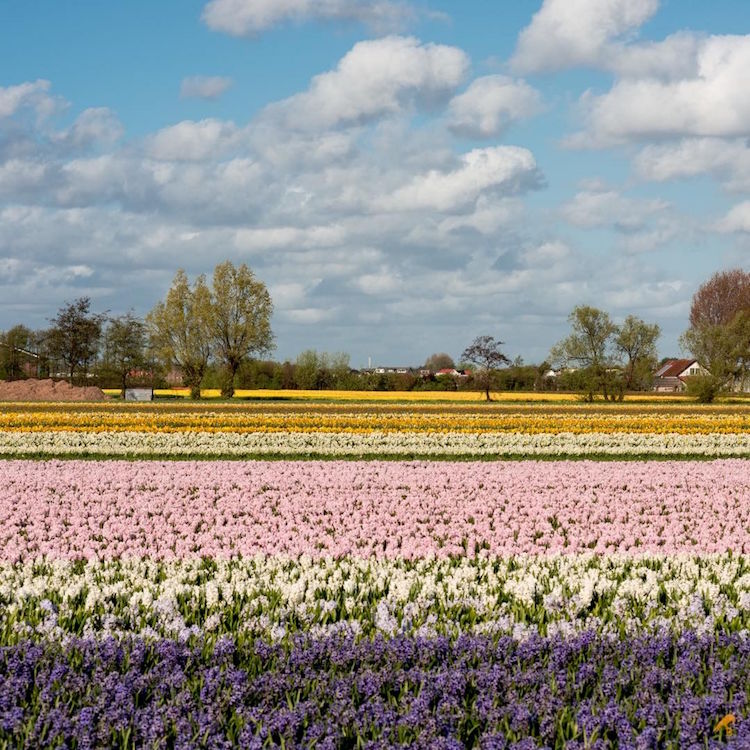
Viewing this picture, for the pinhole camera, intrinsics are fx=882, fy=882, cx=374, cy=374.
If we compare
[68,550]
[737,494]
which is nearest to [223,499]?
[68,550]

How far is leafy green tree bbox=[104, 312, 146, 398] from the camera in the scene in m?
59.1

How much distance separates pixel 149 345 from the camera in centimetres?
6319

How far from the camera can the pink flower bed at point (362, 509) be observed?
9.48 m

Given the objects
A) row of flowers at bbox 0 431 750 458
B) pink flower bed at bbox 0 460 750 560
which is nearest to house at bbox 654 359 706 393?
row of flowers at bbox 0 431 750 458

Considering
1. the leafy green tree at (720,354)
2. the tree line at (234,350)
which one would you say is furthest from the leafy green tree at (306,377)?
the leafy green tree at (720,354)

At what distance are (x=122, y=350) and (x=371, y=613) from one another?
55.7 m

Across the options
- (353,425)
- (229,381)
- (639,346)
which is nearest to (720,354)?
(639,346)

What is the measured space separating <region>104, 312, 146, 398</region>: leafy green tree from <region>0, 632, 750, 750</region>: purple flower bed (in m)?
55.1

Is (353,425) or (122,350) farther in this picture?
(122,350)

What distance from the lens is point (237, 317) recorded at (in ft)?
214

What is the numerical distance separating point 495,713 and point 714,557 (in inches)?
193

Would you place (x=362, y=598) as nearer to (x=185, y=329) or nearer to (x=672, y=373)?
(x=185, y=329)

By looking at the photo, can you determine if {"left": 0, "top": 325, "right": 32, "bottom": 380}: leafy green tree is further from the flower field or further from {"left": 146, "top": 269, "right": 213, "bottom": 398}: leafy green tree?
the flower field

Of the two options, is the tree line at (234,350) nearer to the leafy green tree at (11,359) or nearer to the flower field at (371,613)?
the leafy green tree at (11,359)
